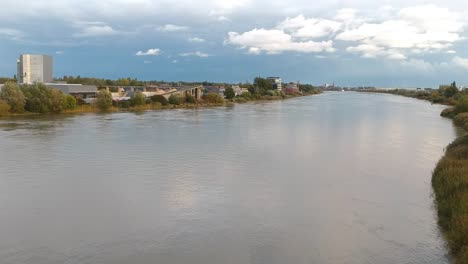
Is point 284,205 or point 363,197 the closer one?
point 284,205

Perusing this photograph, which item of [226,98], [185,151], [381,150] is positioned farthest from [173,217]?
[226,98]

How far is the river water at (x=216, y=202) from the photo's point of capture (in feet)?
17.2

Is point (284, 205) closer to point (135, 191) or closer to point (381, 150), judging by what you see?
point (135, 191)

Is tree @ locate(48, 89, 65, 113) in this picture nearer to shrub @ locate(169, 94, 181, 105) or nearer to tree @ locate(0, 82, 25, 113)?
tree @ locate(0, 82, 25, 113)

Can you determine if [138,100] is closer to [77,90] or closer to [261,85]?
[77,90]

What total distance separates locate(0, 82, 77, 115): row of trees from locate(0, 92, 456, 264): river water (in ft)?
35.1

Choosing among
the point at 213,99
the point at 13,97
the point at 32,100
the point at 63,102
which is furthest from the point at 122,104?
the point at 213,99

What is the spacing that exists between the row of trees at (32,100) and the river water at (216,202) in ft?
35.1

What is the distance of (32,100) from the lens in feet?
79.7

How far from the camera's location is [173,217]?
20.9ft

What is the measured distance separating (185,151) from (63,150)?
332 centimetres

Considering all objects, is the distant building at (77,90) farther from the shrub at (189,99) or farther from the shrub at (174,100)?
the shrub at (189,99)

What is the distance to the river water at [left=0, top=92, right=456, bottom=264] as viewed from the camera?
5234 mm

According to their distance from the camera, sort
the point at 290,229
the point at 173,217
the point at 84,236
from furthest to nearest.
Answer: the point at 173,217, the point at 290,229, the point at 84,236
